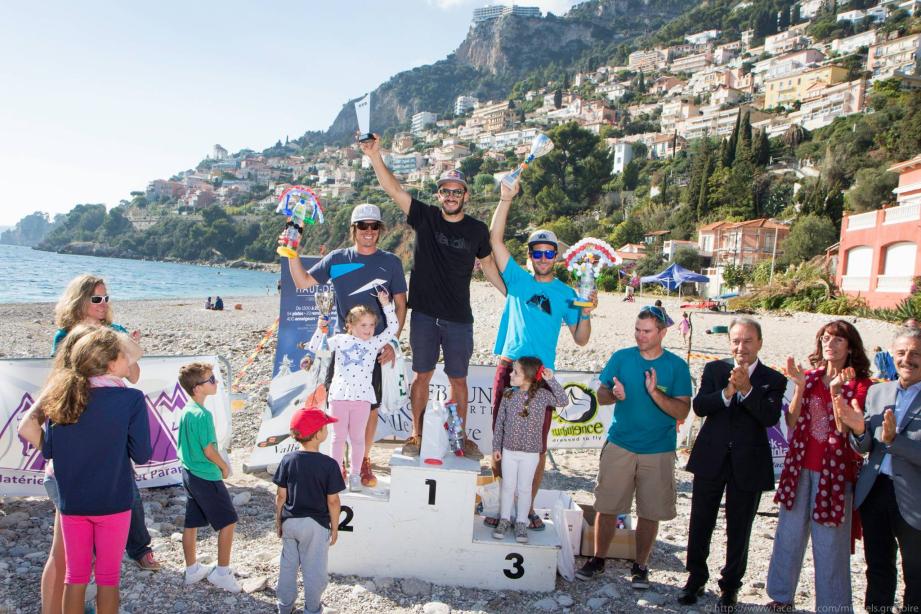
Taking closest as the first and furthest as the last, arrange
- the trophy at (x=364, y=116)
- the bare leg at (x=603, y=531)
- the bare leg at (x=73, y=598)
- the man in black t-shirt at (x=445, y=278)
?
the bare leg at (x=73, y=598) → the bare leg at (x=603, y=531) → the man in black t-shirt at (x=445, y=278) → the trophy at (x=364, y=116)

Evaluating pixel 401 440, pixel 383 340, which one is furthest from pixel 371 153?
pixel 401 440

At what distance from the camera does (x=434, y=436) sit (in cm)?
382

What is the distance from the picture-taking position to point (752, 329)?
3385 millimetres

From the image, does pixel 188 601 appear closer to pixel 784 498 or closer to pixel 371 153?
pixel 371 153

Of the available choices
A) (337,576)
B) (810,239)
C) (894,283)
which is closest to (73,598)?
(337,576)

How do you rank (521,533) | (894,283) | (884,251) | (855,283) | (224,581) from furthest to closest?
(855,283), (884,251), (894,283), (521,533), (224,581)

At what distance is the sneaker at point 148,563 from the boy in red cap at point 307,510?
3.56 feet

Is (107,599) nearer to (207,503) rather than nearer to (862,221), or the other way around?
(207,503)

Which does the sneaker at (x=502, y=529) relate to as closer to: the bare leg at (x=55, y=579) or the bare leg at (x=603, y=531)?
the bare leg at (x=603, y=531)

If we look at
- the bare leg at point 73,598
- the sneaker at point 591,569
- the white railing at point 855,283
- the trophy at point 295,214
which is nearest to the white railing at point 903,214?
the white railing at point 855,283

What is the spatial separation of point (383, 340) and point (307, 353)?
2.57 m

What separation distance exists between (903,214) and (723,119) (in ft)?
310

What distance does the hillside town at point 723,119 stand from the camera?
962 inches

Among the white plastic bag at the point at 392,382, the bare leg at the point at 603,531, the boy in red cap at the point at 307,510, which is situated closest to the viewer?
the boy in red cap at the point at 307,510
